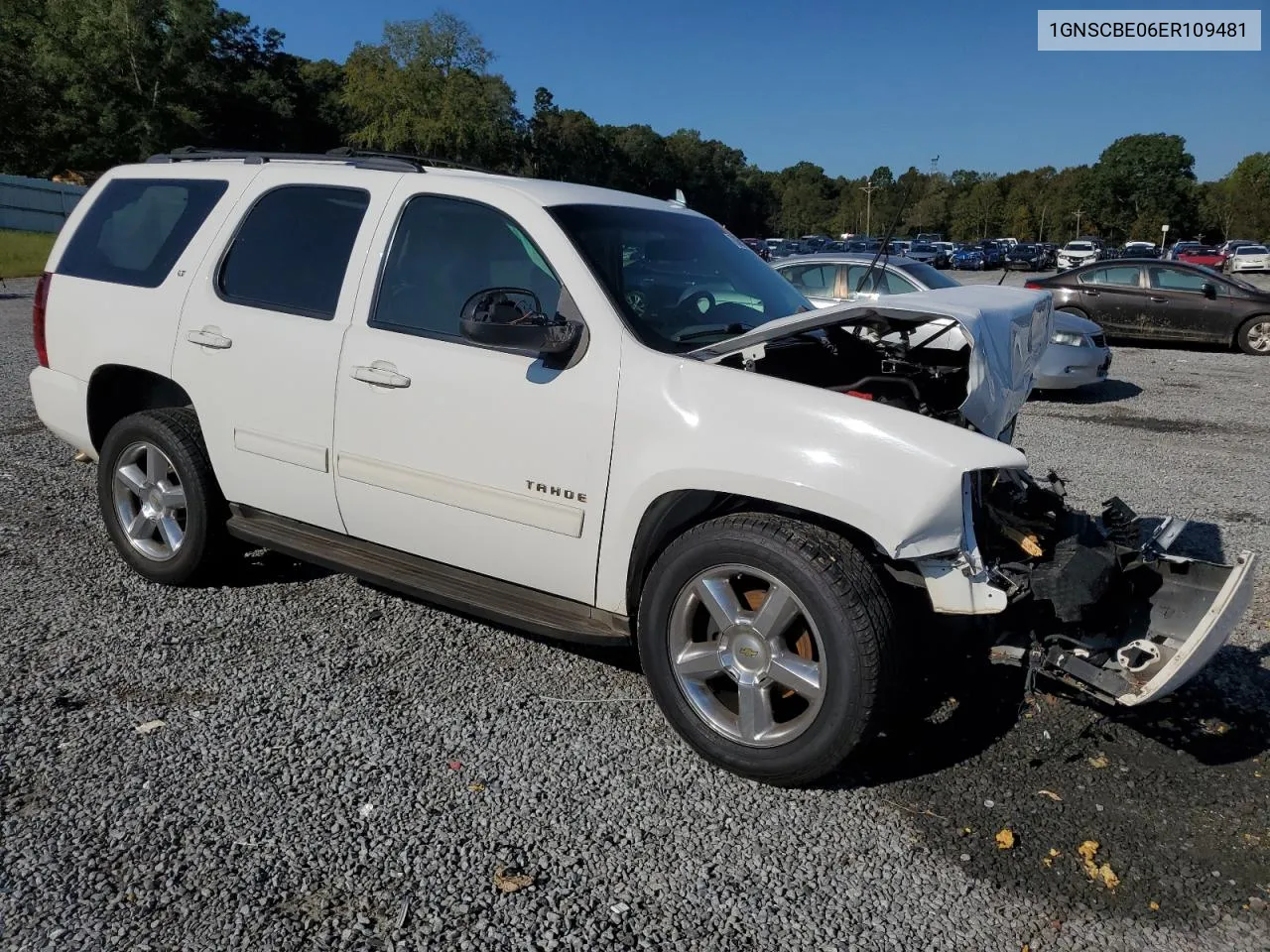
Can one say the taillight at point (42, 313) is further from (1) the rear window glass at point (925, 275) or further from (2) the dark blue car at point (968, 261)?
(2) the dark blue car at point (968, 261)

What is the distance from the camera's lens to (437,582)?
3801 mm

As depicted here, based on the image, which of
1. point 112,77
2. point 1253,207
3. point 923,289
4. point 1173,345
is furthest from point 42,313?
point 1253,207

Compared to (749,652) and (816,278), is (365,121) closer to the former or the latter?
(816,278)

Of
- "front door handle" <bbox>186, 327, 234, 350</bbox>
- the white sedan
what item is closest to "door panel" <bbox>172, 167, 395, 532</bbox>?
"front door handle" <bbox>186, 327, 234, 350</bbox>

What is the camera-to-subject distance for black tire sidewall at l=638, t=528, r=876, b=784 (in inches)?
116

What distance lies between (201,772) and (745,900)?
1825mm

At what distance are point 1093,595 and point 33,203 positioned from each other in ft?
145

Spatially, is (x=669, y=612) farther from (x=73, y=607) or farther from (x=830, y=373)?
(x=73, y=607)

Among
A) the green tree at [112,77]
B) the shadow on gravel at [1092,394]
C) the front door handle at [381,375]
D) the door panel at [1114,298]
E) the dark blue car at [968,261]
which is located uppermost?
the green tree at [112,77]

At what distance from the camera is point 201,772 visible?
318cm

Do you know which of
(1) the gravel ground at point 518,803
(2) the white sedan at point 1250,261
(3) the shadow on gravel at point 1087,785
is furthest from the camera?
(2) the white sedan at point 1250,261

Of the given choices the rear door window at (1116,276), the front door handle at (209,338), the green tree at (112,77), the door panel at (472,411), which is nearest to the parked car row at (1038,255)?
the rear door window at (1116,276)

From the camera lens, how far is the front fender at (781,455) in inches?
112

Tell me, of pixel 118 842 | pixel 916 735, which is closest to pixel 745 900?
pixel 916 735
